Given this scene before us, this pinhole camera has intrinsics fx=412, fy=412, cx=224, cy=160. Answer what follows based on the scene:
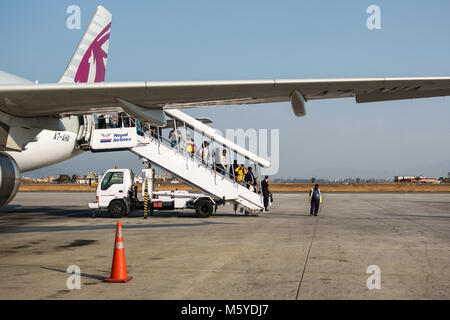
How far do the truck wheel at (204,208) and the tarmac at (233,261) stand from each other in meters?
3.71

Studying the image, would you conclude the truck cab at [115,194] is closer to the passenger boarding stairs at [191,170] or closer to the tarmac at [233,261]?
the passenger boarding stairs at [191,170]

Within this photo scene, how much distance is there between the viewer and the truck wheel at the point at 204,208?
61.5ft

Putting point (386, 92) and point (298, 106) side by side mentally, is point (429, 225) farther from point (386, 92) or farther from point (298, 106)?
point (298, 106)

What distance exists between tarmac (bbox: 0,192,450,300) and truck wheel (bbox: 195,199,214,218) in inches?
146

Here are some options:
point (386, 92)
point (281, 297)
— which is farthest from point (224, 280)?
point (386, 92)

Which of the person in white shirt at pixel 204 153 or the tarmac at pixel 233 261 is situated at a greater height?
the person in white shirt at pixel 204 153

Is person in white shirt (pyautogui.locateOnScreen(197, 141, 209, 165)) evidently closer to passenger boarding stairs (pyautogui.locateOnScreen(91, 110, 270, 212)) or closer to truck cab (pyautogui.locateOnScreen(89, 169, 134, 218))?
passenger boarding stairs (pyautogui.locateOnScreen(91, 110, 270, 212))

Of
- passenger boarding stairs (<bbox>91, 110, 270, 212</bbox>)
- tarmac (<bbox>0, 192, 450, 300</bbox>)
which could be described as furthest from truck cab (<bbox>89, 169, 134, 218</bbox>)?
tarmac (<bbox>0, 192, 450, 300</bbox>)

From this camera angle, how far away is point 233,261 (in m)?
8.64

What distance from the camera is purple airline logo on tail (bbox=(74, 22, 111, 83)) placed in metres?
15.7

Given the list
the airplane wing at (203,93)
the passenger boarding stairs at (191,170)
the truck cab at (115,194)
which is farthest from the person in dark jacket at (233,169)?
the airplane wing at (203,93)

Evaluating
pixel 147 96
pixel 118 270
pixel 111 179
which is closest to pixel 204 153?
pixel 111 179

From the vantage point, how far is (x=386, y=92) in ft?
27.1
